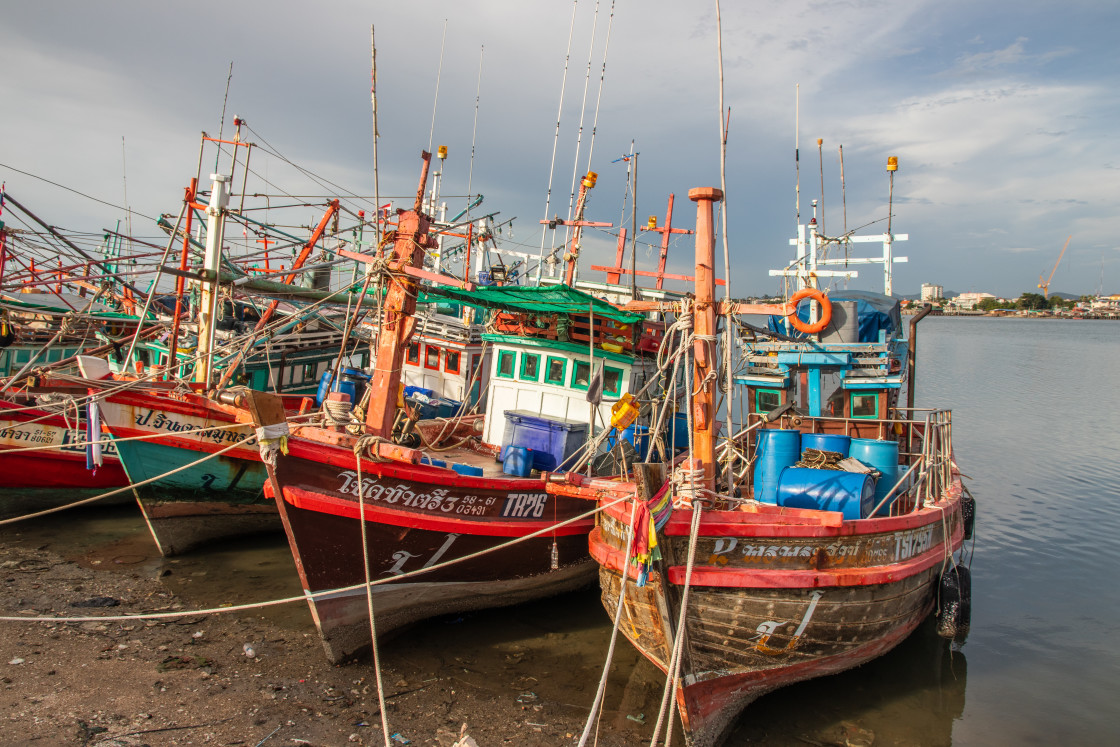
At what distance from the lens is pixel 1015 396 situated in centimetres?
3584

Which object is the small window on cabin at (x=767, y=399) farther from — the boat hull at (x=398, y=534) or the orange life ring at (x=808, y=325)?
the boat hull at (x=398, y=534)

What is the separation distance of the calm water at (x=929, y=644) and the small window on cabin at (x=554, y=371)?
12.0ft

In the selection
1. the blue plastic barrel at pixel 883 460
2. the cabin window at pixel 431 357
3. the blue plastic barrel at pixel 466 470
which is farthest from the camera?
the cabin window at pixel 431 357

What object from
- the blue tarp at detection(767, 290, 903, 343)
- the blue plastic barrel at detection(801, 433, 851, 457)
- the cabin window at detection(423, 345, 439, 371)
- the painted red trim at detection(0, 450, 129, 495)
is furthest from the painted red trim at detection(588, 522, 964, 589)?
the painted red trim at detection(0, 450, 129, 495)

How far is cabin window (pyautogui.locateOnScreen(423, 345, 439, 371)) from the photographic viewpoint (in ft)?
50.9

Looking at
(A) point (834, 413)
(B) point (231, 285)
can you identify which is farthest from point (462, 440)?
(A) point (834, 413)

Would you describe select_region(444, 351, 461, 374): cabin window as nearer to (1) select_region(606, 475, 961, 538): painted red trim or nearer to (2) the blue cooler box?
(2) the blue cooler box

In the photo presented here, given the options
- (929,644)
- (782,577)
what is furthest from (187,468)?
(929,644)

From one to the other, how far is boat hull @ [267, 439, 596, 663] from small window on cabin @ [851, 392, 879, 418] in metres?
5.36

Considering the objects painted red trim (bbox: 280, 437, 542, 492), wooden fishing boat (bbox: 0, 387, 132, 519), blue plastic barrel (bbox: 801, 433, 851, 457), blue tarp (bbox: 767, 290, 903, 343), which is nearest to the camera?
painted red trim (bbox: 280, 437, 542, 492)

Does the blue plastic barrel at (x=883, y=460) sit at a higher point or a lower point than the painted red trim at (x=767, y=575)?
higher

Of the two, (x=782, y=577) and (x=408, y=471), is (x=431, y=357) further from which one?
(x=782, y=577)

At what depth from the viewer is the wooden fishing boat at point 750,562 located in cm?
616

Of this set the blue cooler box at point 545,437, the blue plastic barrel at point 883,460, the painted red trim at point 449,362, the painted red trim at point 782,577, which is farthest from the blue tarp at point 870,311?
the painted red trim at point 449,362
